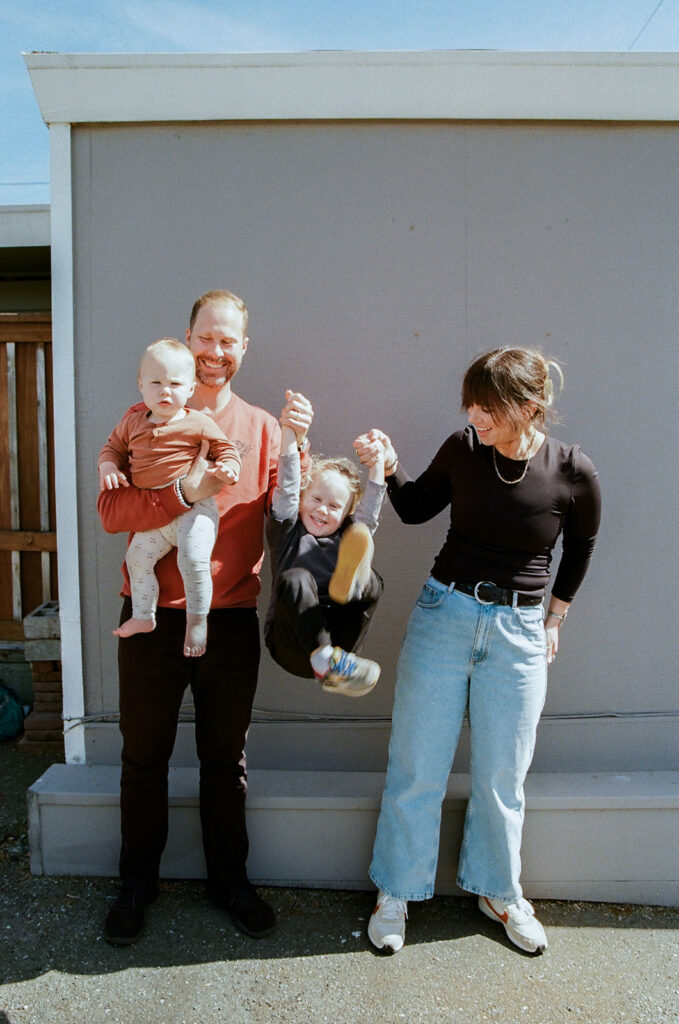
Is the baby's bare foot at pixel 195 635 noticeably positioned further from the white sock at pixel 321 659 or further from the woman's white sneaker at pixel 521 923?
the woman's white sneaker at pixel 521 923

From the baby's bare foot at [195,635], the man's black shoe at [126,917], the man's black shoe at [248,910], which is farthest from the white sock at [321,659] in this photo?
the man's black shoe at [126,917]

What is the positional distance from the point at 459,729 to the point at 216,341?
147 centimetres

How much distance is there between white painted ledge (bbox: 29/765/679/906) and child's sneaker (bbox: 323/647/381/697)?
2.72 ft

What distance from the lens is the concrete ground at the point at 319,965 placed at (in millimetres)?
2193

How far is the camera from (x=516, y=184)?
288 centimetres

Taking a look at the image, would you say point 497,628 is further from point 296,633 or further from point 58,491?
point 58,491

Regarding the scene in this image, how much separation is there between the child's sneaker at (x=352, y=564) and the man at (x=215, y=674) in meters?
0.38

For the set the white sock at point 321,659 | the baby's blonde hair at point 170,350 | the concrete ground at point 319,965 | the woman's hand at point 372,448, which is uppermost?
the baby's blonde hair at point 170,350

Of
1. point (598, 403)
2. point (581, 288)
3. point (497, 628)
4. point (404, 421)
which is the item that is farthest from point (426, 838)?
point (581, 288)

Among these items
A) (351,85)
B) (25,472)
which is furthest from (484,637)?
(25,472)

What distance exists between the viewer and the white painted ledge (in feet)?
8.89

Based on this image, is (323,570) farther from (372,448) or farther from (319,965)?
(319,965)

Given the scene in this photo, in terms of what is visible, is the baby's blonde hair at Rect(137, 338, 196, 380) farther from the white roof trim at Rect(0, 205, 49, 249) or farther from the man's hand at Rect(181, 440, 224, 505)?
the white roof trim at Rect(0, 205, 49, 249)

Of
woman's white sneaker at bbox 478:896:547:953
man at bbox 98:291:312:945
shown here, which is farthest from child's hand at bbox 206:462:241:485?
woman's white sneaker at bbox 478:896:547:953
